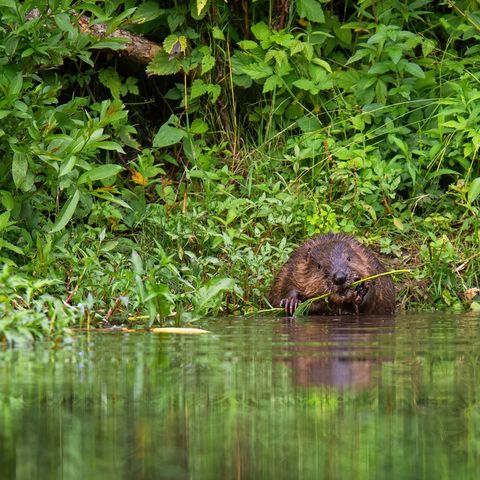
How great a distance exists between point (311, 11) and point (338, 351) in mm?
5088

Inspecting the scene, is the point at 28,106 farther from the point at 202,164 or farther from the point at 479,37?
the point at 479,37

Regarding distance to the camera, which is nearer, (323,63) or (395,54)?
(395,54)

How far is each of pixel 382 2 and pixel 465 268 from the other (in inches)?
103

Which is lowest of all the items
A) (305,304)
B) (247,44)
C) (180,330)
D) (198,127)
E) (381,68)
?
(180,330)

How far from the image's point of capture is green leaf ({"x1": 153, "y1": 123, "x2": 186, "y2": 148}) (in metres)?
9.46

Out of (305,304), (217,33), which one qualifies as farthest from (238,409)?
(217,33)

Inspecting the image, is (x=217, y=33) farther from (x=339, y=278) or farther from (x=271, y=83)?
(x=339, y=278)

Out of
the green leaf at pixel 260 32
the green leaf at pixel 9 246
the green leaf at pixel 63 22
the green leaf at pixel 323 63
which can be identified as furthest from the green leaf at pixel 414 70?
the green leaf at pixel 9 246

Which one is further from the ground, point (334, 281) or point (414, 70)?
point (414, 70)

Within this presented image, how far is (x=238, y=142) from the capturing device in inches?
383

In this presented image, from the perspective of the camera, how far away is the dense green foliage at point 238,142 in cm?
720

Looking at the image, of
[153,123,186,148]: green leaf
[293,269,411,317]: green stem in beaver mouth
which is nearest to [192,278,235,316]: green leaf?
[293,269,411,317]: green stem in beaver mouth

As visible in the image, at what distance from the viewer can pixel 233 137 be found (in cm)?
976

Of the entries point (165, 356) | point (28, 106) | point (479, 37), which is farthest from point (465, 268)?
point (165, 356)
